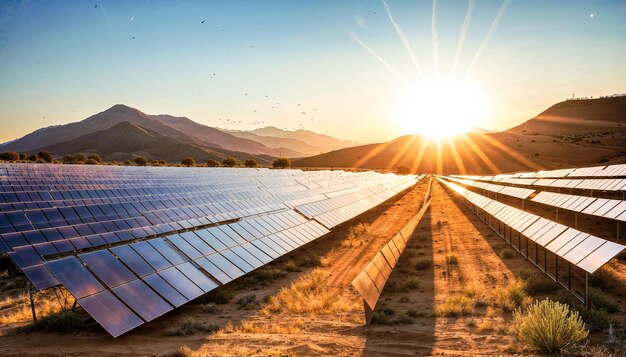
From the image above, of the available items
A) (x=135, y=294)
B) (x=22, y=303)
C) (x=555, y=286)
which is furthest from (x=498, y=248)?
(x=22, y=303)

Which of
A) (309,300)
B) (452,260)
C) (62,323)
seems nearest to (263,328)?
(309,300)

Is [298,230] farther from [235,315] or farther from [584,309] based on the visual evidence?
[584,309]

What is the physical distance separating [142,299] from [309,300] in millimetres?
5673

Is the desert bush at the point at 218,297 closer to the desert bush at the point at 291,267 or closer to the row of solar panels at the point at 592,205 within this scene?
the desert bush at the point at 291,267

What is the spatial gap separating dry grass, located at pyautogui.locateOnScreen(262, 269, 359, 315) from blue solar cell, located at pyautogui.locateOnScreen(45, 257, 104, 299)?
521 centimetres

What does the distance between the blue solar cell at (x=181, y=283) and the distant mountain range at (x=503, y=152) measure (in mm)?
107230

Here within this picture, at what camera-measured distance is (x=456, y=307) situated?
42.2ft

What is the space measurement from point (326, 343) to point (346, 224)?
23.9m

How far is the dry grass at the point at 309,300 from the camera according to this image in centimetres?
1359

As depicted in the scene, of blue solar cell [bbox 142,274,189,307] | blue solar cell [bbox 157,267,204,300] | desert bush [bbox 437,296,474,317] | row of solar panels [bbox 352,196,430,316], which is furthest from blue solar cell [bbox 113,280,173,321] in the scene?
desert bush [bbox 437,296,474,317]

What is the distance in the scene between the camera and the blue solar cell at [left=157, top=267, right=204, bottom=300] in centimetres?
1258

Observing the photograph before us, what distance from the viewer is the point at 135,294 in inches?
446

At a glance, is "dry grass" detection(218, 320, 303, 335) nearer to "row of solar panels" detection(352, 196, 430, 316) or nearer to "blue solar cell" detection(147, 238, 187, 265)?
"row of solar panels" detection(352, 196, 430, 316)

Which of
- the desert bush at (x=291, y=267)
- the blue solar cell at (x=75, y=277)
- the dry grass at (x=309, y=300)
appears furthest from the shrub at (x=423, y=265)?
the blue solar cell at (x=75, y=277)
